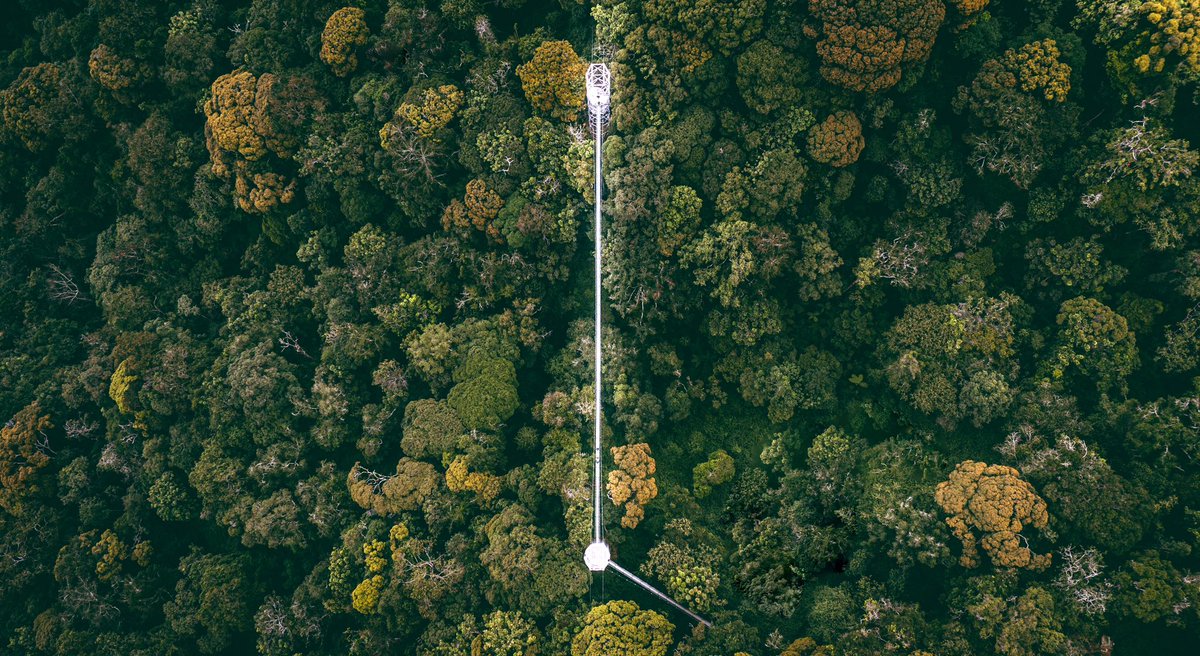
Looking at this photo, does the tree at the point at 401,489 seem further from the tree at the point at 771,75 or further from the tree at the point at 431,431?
the tree at the point at 771,75

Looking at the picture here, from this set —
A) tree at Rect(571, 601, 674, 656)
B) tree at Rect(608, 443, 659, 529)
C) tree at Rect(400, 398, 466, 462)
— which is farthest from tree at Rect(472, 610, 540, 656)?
tree at Rect(400, 398, 466, 462)

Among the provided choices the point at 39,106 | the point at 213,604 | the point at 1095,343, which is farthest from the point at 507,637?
the point at 39,106

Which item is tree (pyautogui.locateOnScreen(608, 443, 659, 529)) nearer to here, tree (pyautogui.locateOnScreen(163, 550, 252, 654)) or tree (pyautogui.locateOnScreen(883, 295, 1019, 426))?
tree (pyautogui.locateOnScreen(883, 295, 1019, 426))

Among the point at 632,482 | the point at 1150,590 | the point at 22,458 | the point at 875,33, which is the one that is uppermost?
the point at 875,33

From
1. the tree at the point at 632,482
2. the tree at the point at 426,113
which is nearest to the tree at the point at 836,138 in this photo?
the tree at the point at 632,482

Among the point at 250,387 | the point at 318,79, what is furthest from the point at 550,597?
the point at 318,79

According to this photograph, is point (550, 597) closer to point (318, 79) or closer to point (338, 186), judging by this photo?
point (338, 186)

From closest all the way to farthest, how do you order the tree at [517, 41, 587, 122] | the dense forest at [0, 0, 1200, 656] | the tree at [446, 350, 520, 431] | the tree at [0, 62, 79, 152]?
the dense forest at [0, 0, 1200, 656]
the tree at [517, 41, 587, 122]
the tree at [446, 350, 520, 431]
the tree at [0, 62, 79, 152]

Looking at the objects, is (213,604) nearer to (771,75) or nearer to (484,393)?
(484,393)
